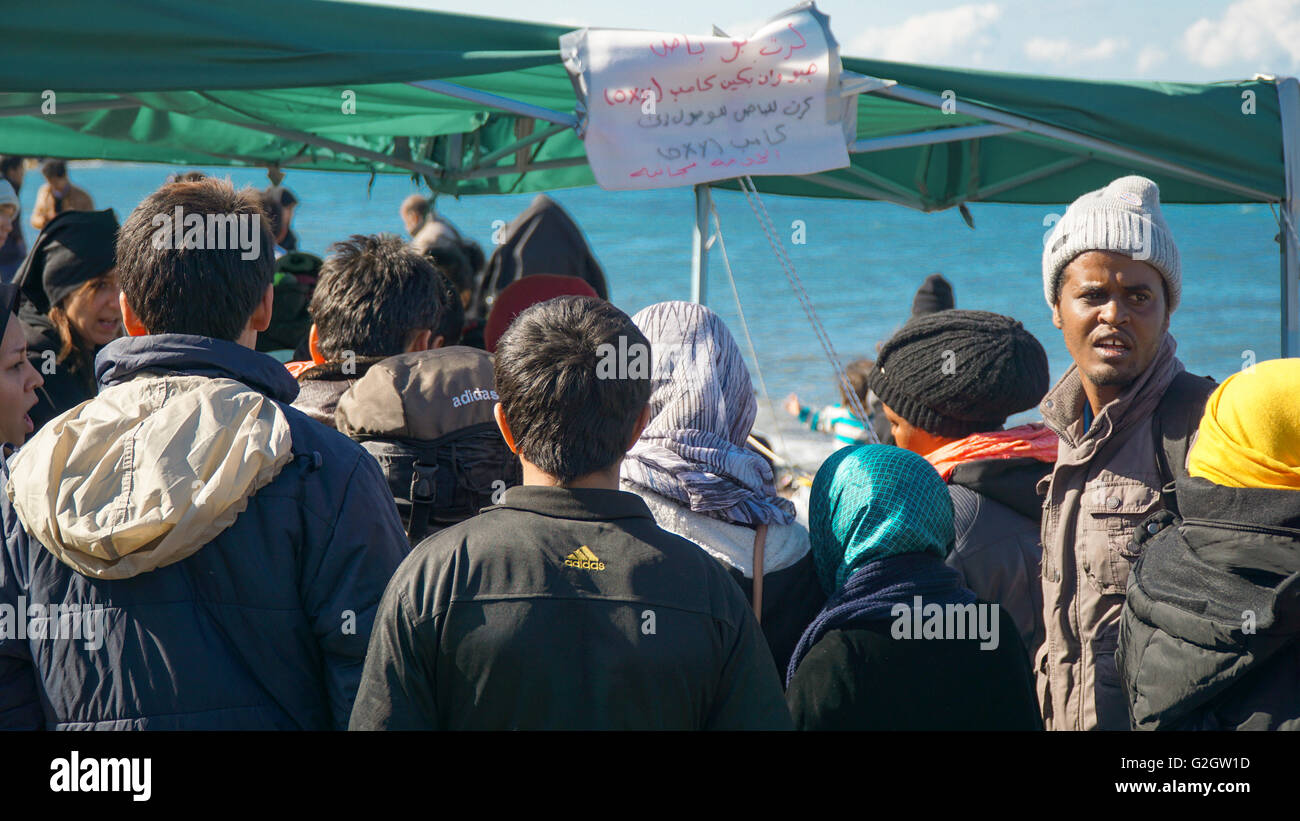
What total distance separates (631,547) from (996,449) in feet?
3.99

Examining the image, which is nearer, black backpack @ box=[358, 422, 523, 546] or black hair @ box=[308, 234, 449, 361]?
black backpack @ box=[358, 422, 523, 546]

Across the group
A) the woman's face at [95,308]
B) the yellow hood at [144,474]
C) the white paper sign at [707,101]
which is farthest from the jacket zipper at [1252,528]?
the woman's face at [95,308]

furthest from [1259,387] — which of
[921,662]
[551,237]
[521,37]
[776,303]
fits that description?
[776,303]

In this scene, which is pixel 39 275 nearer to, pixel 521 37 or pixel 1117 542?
pixel 521 37

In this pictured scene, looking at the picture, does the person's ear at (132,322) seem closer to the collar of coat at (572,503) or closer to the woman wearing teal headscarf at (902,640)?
the collar of coat at (572,503)

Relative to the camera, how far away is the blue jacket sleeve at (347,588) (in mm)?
1687

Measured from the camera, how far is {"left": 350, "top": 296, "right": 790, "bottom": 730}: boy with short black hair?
1.51m

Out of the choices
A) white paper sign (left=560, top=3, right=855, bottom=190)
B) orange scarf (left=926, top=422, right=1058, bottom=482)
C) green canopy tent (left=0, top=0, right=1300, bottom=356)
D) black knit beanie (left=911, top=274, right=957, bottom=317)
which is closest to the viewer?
orange scarf (left=926, top=422, right=1058, bottom=482)

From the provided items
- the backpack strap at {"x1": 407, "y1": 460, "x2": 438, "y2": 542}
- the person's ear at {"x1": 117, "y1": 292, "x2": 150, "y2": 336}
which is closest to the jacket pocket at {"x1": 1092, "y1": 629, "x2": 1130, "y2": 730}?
the backpack strap at {"x1": 407, "y1": 460, "x2": 438, "y2": 542}

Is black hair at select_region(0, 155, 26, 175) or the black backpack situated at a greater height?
black hair at select_region(0, 155, 26, 175)

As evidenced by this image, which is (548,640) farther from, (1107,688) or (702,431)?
(1107,688)

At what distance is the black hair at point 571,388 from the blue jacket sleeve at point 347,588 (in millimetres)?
293

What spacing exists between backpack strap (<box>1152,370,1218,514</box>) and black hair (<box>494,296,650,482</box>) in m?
1.16

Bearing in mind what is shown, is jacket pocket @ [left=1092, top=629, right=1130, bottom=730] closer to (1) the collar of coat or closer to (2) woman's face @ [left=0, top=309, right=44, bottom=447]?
(1) the collar of coat
